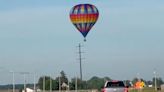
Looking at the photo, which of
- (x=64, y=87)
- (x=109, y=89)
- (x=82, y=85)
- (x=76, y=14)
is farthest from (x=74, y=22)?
(x=82, y=85)

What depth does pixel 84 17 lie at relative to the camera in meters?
75.6

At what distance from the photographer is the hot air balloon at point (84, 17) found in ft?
248

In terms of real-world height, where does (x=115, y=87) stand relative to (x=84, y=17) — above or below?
below

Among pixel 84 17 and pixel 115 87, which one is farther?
pixel 84 17

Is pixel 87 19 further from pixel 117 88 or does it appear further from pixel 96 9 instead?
pixel 117 88

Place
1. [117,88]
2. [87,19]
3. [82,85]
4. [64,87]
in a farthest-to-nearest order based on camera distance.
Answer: [82,85] → [64,87] → [87,19] → [117,88]

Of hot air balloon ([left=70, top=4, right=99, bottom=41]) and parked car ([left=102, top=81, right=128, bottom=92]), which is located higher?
hot air balloon ([left=70, top=4, right=99, bottom=41])

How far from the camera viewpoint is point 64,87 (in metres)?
138

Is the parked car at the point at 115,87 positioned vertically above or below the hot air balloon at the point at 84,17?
below

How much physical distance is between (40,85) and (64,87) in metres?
18.3

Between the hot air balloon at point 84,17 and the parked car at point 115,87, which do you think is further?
the hot air balloon at point 84,17

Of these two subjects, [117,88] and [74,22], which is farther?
[74,22]

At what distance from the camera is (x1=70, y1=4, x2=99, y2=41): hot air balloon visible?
75562 millimetres

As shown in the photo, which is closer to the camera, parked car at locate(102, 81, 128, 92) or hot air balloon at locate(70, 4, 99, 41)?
parked car at locate(102, 81, 128, 92)
